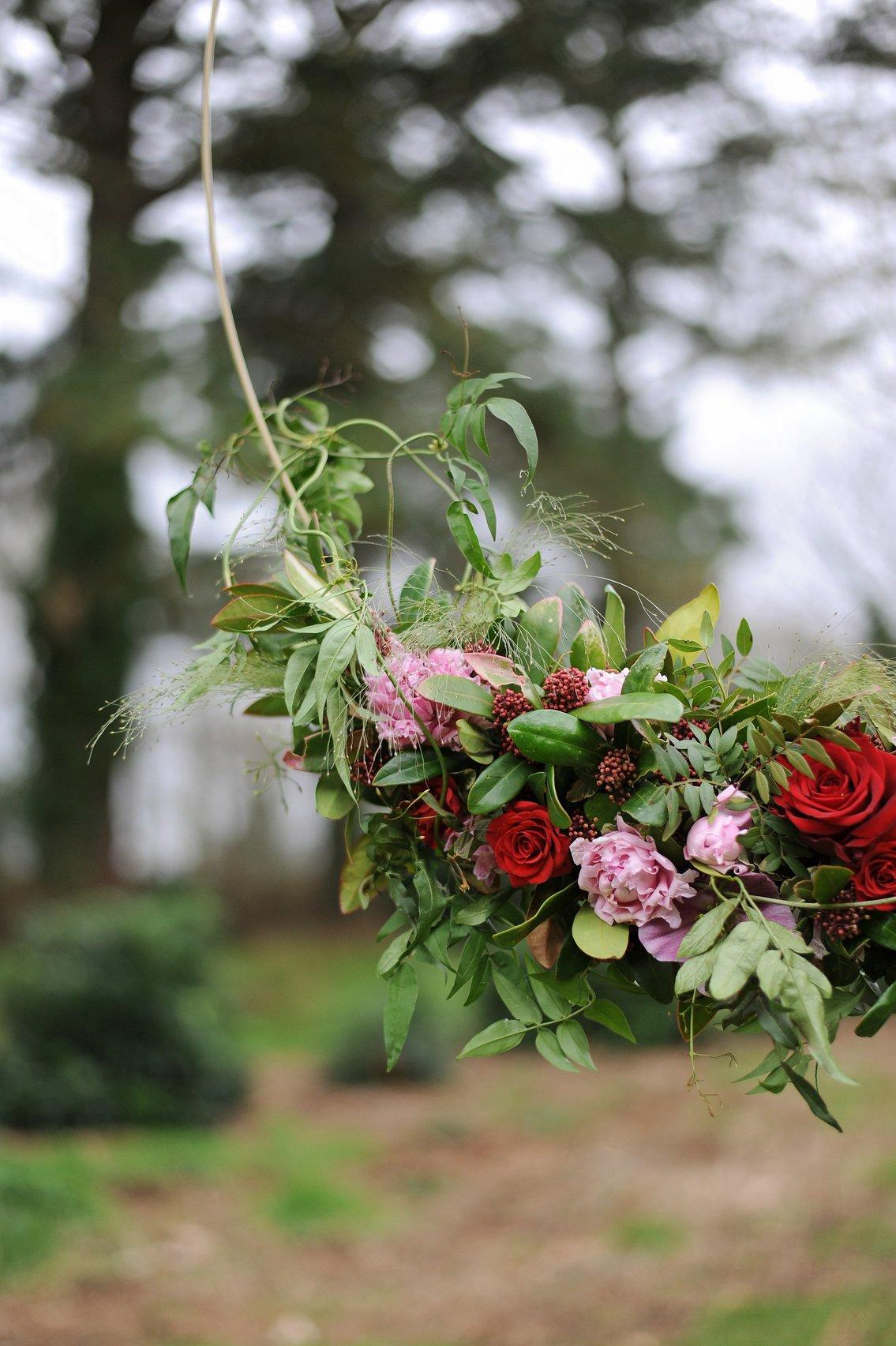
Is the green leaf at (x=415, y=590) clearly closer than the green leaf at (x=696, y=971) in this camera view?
No

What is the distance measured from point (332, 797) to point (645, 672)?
390mm

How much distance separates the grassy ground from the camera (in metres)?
2.95

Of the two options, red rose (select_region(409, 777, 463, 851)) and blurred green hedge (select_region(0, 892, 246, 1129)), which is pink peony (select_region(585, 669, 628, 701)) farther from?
blurred green hedge (select_region(0, 892, 246, 1129))

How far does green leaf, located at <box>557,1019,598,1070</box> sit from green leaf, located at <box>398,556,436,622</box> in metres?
0.48

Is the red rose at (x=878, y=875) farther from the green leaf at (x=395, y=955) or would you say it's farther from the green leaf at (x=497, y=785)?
the green leaf at (x=395, y=955)

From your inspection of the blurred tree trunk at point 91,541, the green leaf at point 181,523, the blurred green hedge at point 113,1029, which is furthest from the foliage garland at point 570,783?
the blurred tree trunk at point 91,541

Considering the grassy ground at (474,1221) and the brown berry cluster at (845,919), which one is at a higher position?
the brown berry cluster at (845,919)

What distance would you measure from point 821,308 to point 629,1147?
3.70m

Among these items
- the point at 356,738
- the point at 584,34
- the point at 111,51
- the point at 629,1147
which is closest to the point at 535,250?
the point at 584,34

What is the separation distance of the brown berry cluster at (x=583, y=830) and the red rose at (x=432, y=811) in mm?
149

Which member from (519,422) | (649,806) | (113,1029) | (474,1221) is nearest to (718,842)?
(649,806)

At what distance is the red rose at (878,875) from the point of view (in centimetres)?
96

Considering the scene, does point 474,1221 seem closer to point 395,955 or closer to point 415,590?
point 395,955

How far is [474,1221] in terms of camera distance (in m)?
3.94
